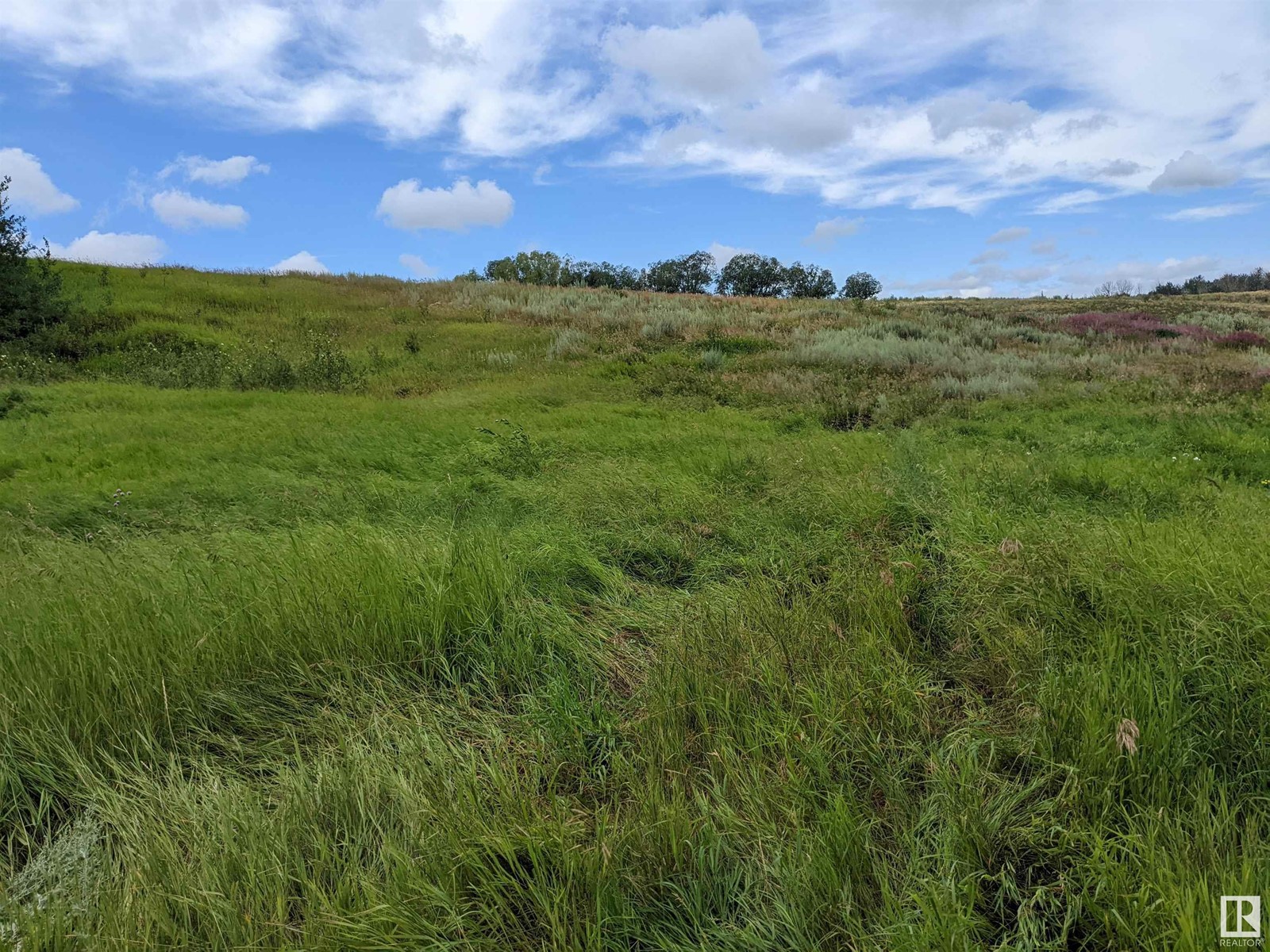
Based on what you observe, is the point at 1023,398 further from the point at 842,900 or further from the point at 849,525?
the point at 842,900

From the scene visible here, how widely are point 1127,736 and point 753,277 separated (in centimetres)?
9045

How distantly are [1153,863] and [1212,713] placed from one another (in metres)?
1.08

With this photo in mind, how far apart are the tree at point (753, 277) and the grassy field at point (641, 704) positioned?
273ft

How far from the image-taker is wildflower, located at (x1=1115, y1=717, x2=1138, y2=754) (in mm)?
2240

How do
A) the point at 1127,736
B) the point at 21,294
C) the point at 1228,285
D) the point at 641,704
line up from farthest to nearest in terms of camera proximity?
the point at 1228,285, the point at 21,294, the point at 641,704, the point at 1127,736

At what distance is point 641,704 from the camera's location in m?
3.16

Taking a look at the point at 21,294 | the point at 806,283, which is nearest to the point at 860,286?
the point at 806,283

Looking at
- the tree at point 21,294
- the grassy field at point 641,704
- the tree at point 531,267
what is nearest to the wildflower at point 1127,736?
the grassy field at point 641,704

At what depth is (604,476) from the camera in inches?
280

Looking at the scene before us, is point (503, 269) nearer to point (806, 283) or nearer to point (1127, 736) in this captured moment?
point (806, 283)

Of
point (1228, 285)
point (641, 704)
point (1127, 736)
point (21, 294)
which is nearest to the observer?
point (1127, 736)

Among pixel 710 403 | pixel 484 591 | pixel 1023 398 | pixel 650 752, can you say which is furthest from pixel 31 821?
pixel 1023 398

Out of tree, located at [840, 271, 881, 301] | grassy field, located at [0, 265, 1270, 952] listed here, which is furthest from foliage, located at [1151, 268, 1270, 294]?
grassy field, located at [0, 265, 1270, 952]

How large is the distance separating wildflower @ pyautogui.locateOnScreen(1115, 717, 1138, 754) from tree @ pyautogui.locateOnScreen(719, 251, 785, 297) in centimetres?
8670
